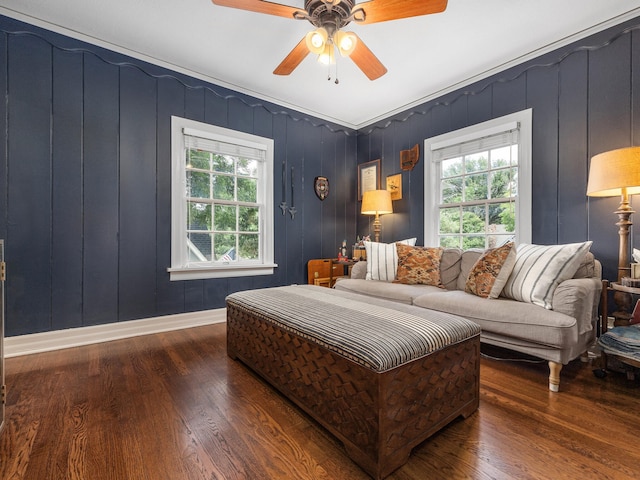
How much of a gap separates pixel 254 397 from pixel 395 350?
1.00 m

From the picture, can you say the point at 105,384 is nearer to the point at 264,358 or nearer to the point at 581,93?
the point at 264,358

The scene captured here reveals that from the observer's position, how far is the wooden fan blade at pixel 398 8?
1.70 meters

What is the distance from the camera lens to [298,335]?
156 centimetres

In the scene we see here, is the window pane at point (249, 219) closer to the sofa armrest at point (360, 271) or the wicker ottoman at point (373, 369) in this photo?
the sofa armrest at point (360, 271)

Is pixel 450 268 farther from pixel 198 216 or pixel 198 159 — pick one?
pixel 198 159

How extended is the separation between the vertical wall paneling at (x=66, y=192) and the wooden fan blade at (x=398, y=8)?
99.7 inches

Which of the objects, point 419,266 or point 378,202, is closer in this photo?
point 419,266

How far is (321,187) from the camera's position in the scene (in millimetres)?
4246

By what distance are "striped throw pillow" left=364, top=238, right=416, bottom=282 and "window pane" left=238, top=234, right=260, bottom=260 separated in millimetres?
1410

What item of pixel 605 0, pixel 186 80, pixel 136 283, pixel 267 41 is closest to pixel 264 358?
pixel 136 283

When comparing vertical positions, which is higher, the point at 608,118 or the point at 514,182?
the point at 608,118

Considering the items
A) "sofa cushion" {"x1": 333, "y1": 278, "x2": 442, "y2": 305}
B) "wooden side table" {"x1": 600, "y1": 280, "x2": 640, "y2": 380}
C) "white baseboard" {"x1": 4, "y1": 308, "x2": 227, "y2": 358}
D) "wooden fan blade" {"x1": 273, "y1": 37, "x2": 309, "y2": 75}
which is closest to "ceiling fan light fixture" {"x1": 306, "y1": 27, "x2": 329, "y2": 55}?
"wooden fan blade" {"x1": 273, "y1": 37, "x2": 309, "y2": 75}

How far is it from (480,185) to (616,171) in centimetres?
137

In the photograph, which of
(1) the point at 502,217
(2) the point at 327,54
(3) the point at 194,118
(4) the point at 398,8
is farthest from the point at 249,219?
(1) the point at 502,217
